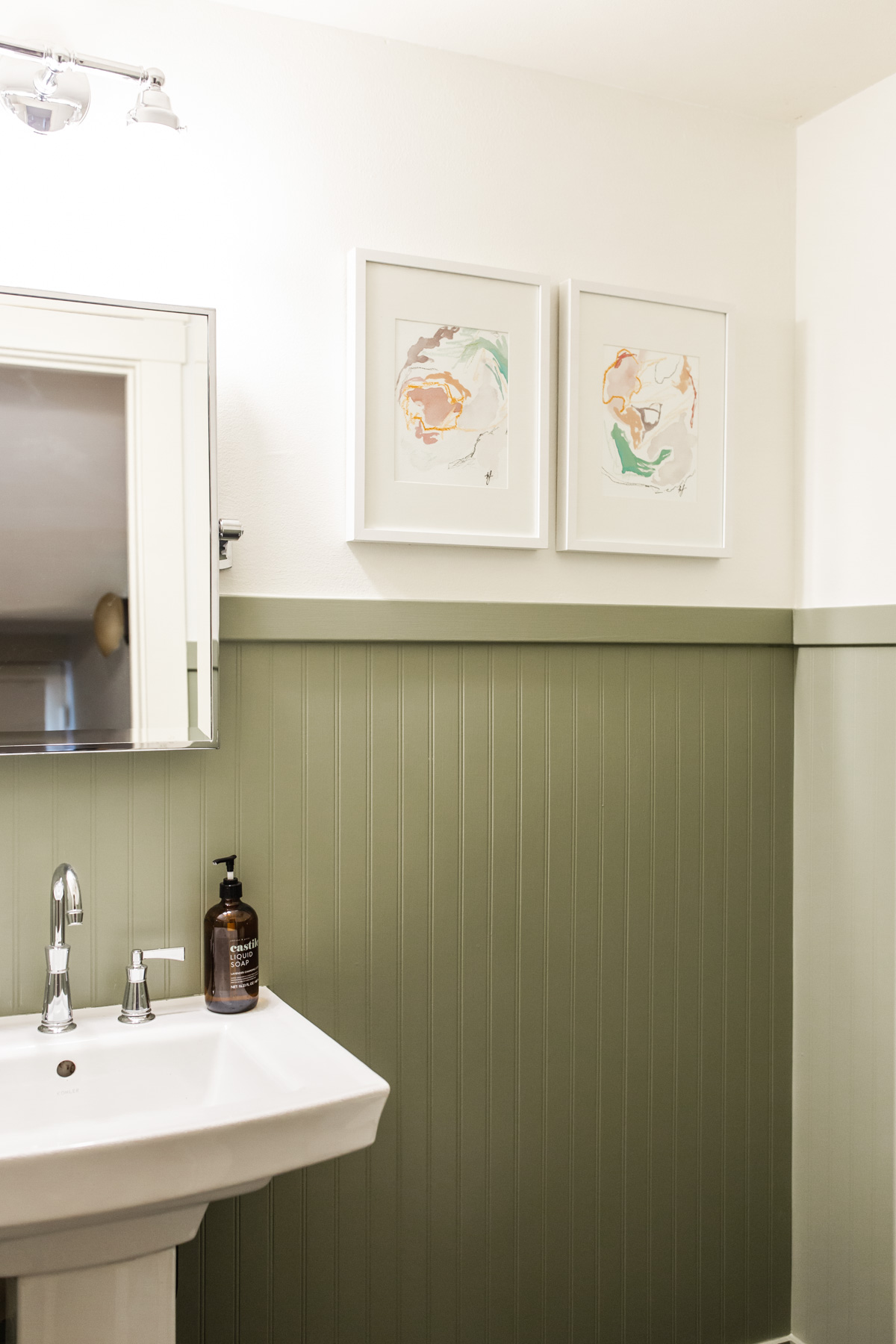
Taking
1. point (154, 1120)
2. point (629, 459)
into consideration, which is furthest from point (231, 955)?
point (629, 459)

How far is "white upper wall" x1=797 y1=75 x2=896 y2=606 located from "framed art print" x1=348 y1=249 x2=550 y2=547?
532 mm

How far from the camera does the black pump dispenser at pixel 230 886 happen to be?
5.11 ft

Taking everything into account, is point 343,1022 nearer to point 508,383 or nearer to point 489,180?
point 508,383

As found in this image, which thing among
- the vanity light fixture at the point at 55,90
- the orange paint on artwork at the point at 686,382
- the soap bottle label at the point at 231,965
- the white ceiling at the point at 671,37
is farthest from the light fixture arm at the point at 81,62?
the soap bottle label at the point at 231,965

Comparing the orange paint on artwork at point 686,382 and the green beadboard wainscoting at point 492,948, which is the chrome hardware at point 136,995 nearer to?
the green beadboard wainscoting at point 492,948

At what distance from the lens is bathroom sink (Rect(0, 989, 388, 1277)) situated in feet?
3.66

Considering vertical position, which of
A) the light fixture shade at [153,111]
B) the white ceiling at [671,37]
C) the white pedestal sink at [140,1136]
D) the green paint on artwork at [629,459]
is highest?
the white ceiling at [671,37]

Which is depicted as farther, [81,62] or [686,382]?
[686,382]

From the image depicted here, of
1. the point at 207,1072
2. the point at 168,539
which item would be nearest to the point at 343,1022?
the point at 207,1072

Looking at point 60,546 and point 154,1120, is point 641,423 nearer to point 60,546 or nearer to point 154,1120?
point 60,546

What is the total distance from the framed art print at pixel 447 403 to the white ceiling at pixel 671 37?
1.15 feet

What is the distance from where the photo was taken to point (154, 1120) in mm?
1165

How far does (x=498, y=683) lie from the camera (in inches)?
70.9

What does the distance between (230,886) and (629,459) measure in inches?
37.1
